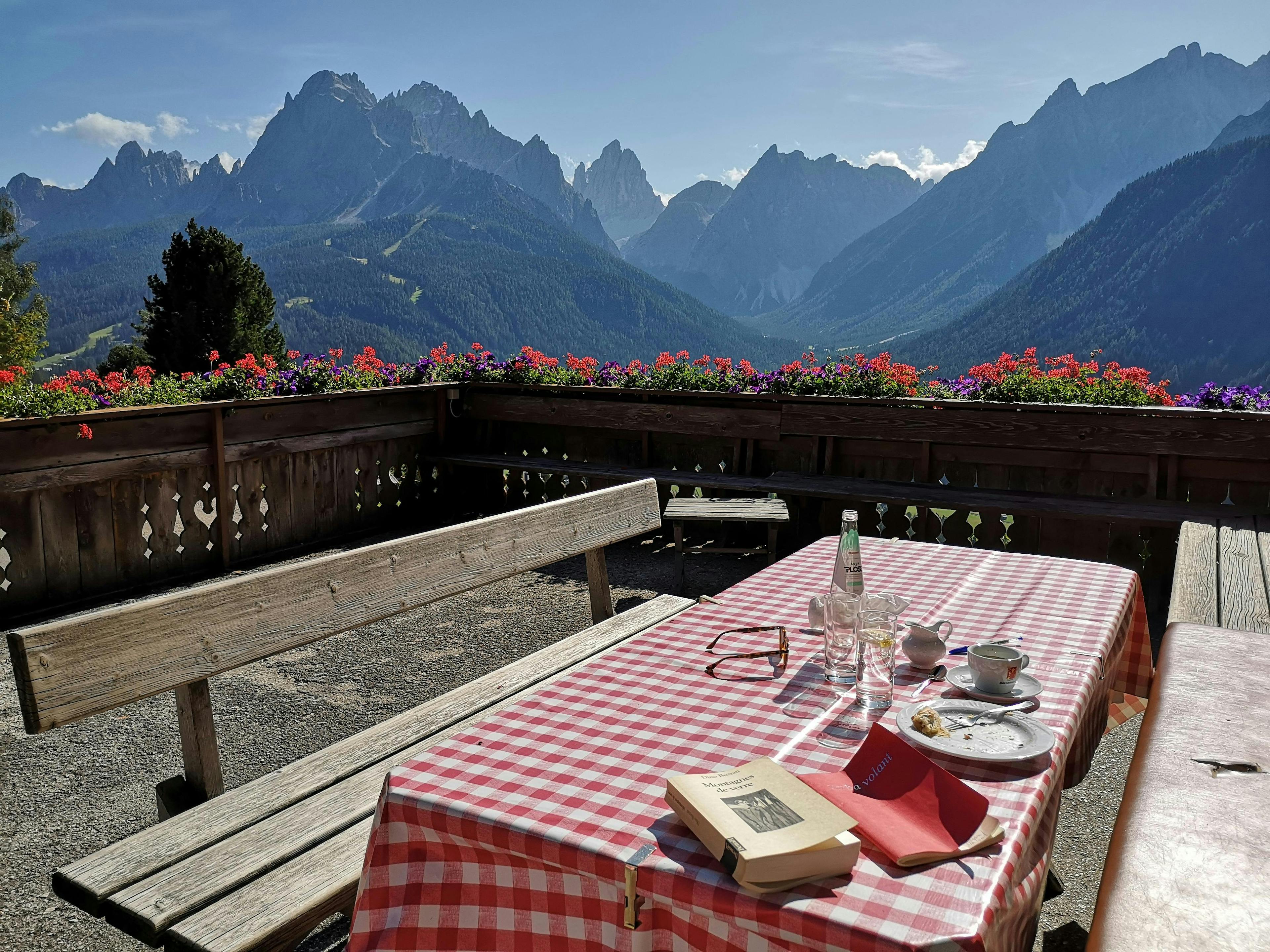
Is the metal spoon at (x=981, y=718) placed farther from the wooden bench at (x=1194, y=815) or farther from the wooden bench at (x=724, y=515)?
the wooden bench at (x=724, y=515)

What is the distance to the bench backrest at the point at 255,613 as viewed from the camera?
1.80 metres

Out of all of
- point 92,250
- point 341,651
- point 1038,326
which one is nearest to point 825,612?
point 341,651

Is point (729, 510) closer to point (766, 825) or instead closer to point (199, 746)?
point (199, 746)

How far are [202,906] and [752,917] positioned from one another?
1.09 meters

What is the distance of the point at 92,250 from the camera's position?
617 ft

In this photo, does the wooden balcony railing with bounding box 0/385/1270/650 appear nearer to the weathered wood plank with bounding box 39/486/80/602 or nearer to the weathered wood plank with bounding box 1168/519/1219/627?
the weathered wood plank with bounding box 39/486/80/602

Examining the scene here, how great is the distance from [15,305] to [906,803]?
45859 millimetres

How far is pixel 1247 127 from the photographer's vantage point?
4813 inches

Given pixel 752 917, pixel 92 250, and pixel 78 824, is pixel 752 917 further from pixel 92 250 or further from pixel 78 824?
pixel 92 250

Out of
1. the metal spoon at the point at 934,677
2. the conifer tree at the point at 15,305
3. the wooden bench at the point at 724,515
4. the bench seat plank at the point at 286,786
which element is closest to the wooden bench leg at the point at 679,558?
the wooden bench at the point at 724,515

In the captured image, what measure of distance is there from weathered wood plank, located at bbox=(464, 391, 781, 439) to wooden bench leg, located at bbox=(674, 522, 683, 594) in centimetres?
122

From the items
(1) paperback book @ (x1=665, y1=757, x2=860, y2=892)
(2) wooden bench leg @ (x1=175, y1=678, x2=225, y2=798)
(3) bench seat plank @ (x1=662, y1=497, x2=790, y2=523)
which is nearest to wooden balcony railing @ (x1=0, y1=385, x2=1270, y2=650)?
(3) bench seat plank @ (x1=662, y1=497, x2=790, y2=523)

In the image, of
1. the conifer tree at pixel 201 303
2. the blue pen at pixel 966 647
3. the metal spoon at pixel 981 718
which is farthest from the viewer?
the conifer tree at pixel 201 303

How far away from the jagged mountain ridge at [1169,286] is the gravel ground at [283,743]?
80965 mm
